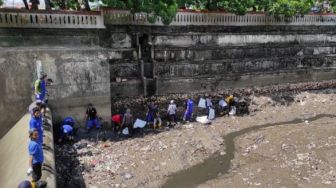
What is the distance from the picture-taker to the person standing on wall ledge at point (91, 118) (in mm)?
14609

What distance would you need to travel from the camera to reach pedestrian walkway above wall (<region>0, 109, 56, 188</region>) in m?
8.59

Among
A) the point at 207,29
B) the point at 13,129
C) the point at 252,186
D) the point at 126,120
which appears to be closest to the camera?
the point at 252,186

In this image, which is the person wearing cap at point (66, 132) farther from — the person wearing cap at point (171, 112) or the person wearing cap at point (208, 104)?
the person wearing cap at point (208, 104)

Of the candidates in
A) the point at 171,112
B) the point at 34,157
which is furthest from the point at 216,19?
the point at 34,157

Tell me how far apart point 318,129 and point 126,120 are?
839 centimetres

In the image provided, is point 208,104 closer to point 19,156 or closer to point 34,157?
point 19,156

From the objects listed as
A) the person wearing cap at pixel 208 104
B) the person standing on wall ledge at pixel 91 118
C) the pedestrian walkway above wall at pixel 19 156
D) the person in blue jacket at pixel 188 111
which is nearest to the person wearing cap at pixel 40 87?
the pedestrian walkway above wall at pixel 19 156

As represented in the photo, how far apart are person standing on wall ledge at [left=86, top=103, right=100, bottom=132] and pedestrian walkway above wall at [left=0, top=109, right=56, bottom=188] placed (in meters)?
2.01

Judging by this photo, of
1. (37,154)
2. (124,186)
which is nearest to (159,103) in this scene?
(124,186)

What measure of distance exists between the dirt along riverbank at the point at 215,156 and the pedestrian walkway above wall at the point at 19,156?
1561 millimetres

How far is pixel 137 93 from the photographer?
1733 cm

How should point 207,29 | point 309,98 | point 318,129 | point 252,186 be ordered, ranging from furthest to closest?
1. point 309,98
2. point 207,29
3. point 318,129
4. point 252,186

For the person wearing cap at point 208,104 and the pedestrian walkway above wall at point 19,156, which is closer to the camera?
the pedestrian walkway above wall at point 19,156

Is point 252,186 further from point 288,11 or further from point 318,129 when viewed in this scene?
point 288,11
